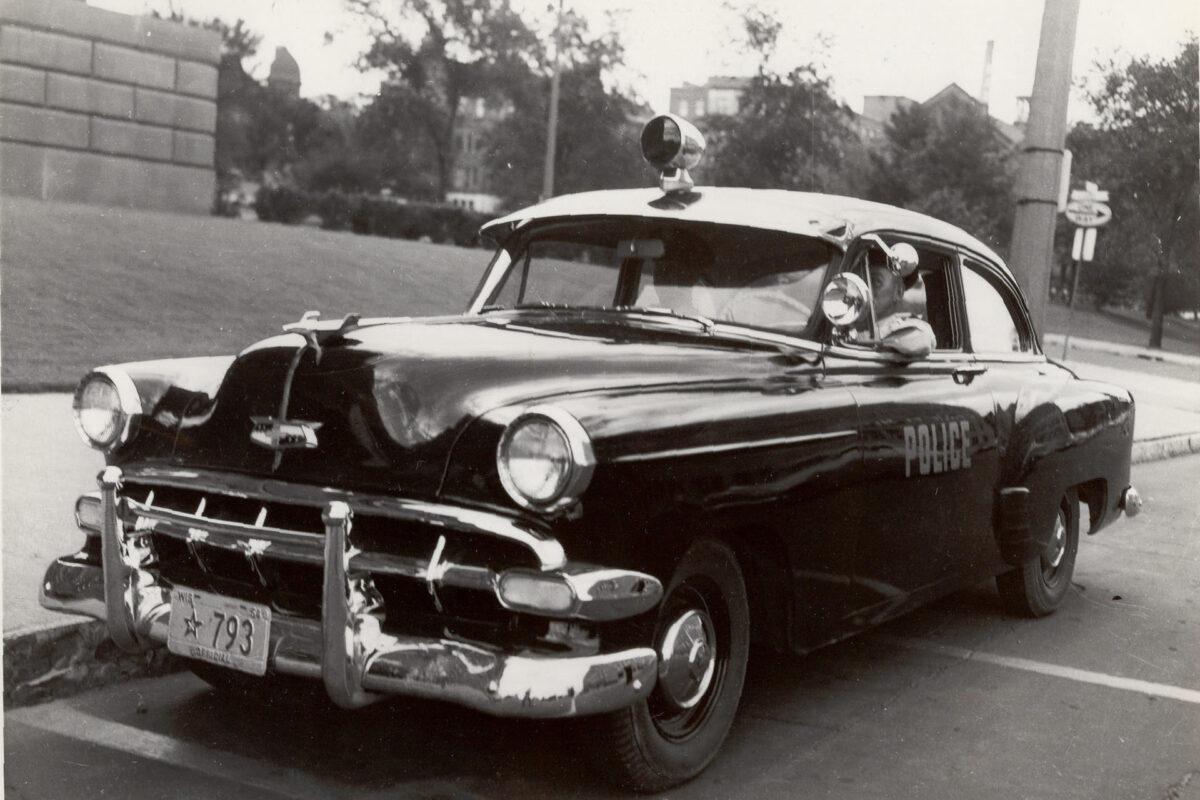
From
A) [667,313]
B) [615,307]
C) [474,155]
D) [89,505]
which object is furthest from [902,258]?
[474,155]

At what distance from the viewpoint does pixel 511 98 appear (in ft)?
81.2

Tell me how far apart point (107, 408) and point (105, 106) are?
15.5 metres

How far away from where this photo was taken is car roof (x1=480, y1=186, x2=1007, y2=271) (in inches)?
170

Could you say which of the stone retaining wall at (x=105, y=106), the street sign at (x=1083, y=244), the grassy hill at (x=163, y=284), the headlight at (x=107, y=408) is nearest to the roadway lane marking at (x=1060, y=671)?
the headlight at (x=107, y=408)

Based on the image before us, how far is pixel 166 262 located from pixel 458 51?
14258mm

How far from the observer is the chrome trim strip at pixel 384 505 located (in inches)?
114

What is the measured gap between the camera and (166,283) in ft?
45.3

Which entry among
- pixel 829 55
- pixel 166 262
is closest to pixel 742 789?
pixel 166 262

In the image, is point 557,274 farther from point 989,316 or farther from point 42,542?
point 42,542

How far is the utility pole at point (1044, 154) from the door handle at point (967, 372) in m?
3.11

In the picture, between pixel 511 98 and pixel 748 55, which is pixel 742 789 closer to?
pixel 748 55

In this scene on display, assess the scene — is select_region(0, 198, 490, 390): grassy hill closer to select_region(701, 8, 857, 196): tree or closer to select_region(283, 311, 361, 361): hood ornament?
select_region(283, 311, 361, 361): hood ornament

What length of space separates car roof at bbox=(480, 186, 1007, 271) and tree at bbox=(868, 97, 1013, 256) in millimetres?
48710

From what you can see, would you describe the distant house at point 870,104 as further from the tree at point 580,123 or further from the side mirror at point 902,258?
the side mirror at point 902,258
